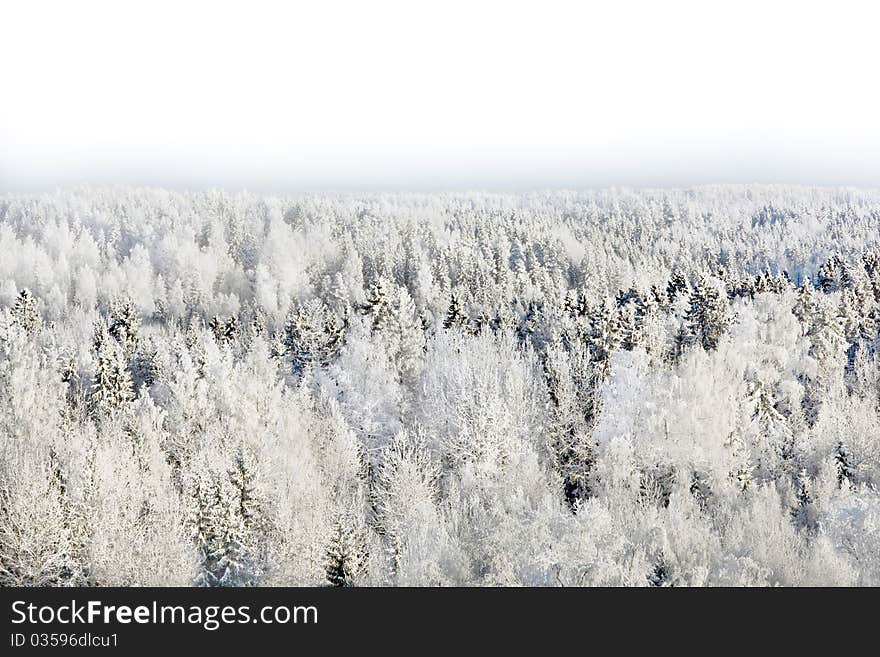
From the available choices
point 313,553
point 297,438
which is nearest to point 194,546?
point 313,553

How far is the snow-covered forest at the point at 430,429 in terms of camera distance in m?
19.6

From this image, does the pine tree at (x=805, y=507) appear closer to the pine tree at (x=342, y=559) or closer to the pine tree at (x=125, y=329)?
the pine tree at (x=342, y=559)

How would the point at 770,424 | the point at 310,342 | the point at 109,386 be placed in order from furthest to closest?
the point at 310,342, the point at 770,424, the point at 109,386

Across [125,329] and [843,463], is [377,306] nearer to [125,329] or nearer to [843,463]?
[125,329]

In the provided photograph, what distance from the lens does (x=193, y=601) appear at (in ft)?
25.8

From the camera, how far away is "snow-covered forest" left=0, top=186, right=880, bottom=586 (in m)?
19.6

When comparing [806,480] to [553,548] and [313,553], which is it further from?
[313,553]

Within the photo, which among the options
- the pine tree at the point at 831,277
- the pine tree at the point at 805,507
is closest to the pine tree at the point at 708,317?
the pine tree at the point at 831,277

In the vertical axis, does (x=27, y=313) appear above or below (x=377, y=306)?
below

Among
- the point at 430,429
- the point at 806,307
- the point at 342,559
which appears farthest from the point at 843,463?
the point at 342,559

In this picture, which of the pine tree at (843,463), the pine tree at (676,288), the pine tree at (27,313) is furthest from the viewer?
the pine tree at (676,288)

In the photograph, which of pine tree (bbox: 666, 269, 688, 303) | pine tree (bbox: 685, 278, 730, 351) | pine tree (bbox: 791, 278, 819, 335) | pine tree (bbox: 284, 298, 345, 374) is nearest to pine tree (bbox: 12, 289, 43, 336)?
pine tree (bbox: 284, 298, 345, 374)

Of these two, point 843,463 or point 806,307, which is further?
point 806,307

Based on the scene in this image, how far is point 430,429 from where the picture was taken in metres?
35.8
